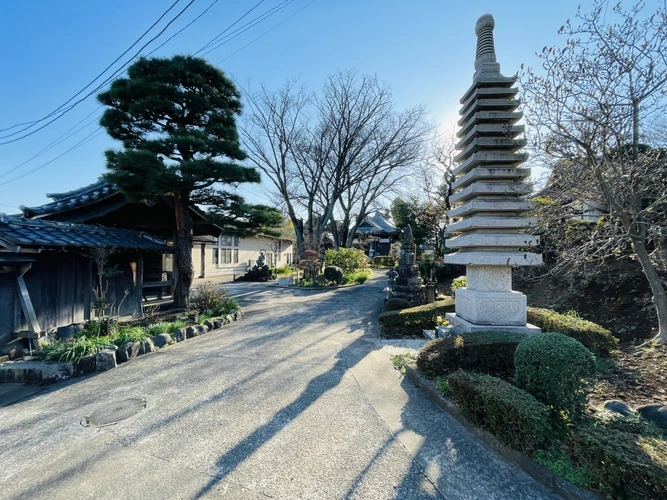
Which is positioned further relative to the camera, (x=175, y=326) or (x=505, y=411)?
(x=175, y=326)

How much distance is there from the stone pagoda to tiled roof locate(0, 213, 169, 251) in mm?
7090

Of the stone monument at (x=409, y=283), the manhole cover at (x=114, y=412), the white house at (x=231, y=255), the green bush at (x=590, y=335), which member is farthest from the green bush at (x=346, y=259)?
the manhole cover at (x=114, y=412)

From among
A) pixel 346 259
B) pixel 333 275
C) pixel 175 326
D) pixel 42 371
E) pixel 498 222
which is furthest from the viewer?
pixel 346 259

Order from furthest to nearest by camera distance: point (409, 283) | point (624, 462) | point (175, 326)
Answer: point (409, 283), point (175, 326), point (624, 462)

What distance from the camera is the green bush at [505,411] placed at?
92.8 inches

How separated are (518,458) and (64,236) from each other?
7.68 meters

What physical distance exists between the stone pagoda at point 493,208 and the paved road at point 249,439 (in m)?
1.97

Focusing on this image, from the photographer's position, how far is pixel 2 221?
508 centimetres

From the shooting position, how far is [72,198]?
7.88 m

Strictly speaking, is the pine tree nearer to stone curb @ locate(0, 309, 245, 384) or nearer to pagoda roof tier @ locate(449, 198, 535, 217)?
stone curb @ locate(0, 309, 245, 384)

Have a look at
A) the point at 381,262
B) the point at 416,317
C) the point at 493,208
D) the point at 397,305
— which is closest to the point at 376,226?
the point at 381,262

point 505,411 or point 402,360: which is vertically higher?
point 505,411

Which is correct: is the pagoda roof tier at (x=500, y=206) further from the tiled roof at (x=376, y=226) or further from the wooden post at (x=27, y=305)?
the tiled roof at (x=376, y=226)

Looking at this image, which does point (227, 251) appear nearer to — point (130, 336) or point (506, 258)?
point (130, 336)
